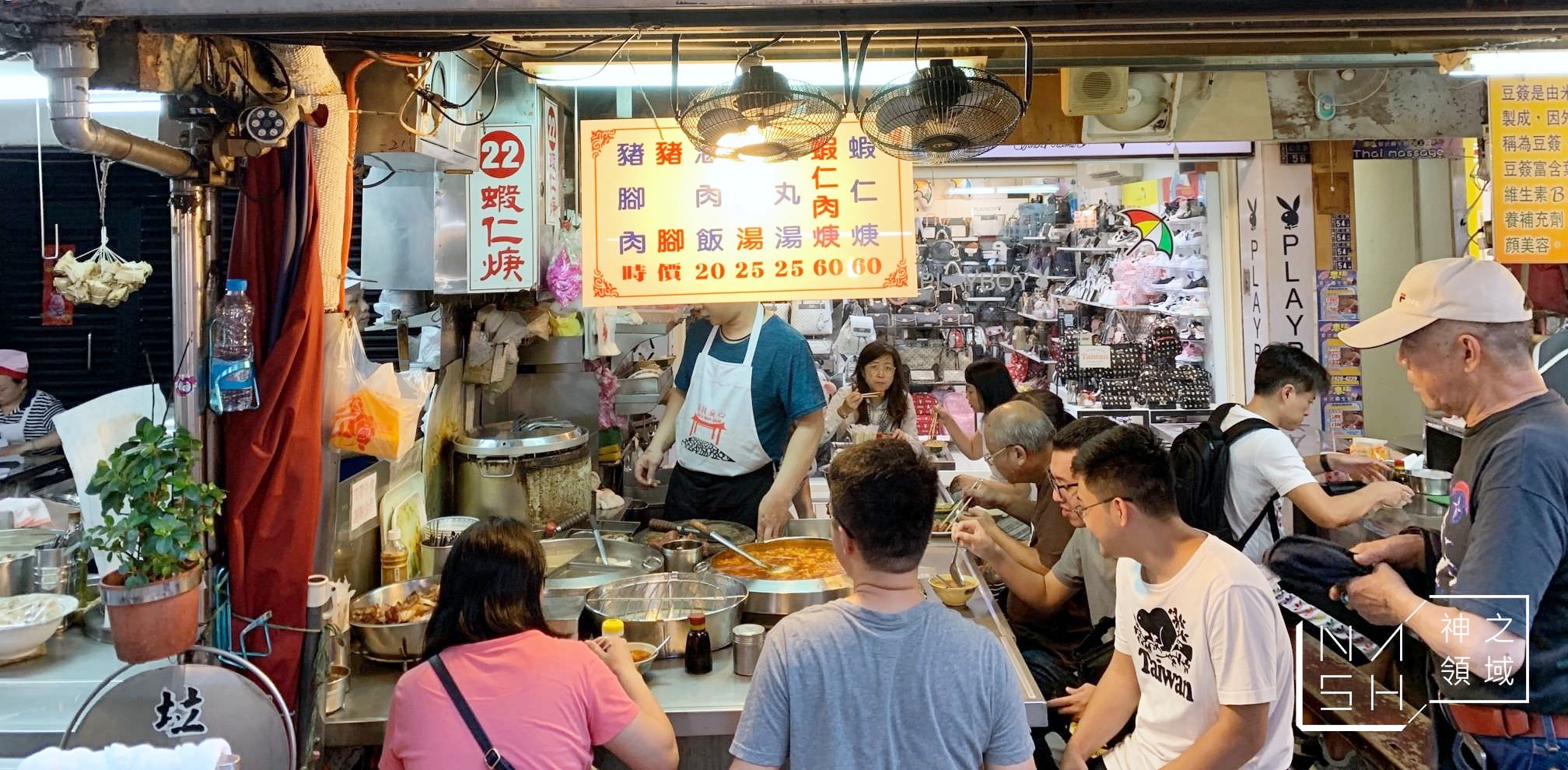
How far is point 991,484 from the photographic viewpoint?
182 inches

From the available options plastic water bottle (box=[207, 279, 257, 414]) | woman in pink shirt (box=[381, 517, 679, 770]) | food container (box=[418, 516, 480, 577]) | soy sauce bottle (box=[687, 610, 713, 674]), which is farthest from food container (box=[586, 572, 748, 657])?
plastic water bottle (box=[207, 279, 257, 414])

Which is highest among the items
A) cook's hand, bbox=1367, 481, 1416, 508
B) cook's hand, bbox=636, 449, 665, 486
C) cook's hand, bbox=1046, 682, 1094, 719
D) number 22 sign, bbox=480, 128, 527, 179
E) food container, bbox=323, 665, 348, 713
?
number 22 sign, bbox=480, 128, 527, 179

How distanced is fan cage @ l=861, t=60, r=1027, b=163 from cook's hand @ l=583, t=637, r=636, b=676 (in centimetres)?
184

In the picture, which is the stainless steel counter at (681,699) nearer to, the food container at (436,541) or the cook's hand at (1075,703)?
the cook's hand at (1075,703)

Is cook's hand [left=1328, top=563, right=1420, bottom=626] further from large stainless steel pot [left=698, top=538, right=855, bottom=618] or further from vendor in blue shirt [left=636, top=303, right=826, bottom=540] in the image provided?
vendor in blue shirt [left=636, top=303, right=826, bottom=540]

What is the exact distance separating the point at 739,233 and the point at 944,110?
0.88 m

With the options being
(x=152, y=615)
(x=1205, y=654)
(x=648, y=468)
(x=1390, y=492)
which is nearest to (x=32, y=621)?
(x=152, y=615)

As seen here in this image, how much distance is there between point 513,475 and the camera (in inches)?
170

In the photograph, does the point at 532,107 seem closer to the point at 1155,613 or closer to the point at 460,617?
the point at 460,617

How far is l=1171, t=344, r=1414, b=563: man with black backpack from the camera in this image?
144 inches

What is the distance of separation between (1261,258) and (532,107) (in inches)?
205

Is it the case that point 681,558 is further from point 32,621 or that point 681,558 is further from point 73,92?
point 73,92

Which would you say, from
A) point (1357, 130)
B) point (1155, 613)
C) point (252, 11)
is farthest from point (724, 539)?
point (1357, 130)

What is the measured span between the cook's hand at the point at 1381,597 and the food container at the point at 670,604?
66.4 inches
